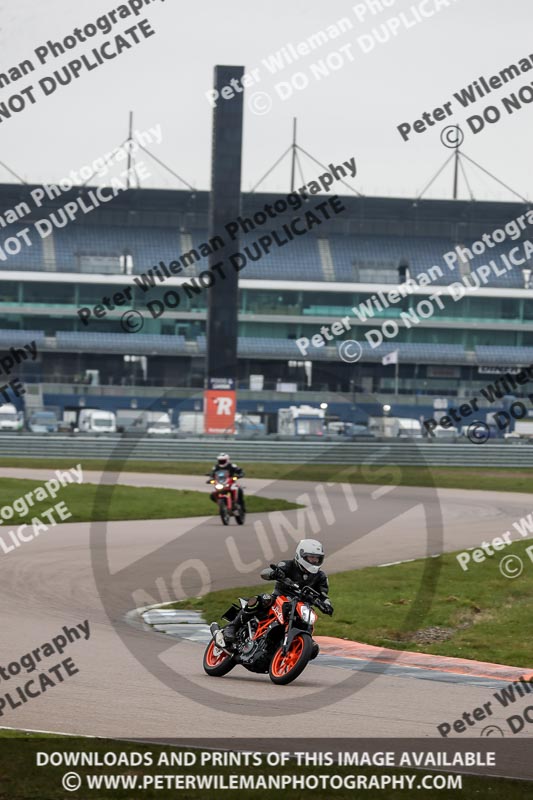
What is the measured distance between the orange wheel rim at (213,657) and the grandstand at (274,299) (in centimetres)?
6877

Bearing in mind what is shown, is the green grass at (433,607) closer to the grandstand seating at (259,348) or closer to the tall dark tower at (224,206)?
the tall dark tower at (224,206)

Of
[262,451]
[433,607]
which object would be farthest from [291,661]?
[262,451]

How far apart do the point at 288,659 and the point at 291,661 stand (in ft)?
0.16

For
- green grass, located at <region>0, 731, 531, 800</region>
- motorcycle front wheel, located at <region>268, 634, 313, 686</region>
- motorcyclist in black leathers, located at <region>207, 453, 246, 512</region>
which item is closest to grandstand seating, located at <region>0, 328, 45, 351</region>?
motorcyclist in black leathers, located at <region>207, 453, 246, 512</region>

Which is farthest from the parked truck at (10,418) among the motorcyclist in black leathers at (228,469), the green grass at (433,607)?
the green grass at (433,607)

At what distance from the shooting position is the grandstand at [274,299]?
84.6 metres

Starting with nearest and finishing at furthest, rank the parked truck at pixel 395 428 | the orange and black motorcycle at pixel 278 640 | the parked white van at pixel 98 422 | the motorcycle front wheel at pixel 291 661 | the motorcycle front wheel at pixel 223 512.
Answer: the motorcycle front wheel at pixel 291 661 < the orange and black motorcycle at pixel 278 640 < the motorcycle front wheel at pixel 223 512 < the parked white van at pixel 98 422 < the parked truck at pixel 395 428

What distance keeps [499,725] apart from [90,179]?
260 ft

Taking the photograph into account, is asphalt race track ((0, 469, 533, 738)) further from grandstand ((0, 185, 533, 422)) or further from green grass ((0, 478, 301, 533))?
grandstand ((0, 185, 533, 422))

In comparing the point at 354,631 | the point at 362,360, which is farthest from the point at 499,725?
the point at 362,360

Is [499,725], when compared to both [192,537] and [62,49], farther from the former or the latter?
[62,49]

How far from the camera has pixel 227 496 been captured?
28.3 metres

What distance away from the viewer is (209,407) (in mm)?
61062

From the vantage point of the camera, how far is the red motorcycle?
92.2ft
